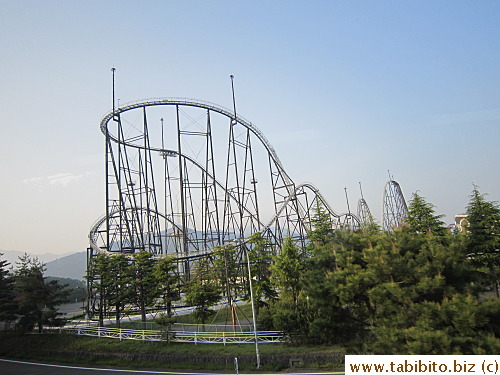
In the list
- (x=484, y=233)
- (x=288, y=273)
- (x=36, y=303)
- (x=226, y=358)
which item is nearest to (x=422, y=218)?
(x=484, y=233)

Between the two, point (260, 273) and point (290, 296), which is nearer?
point (290, 296)

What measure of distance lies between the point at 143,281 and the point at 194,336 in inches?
225

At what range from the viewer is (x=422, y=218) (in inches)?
951

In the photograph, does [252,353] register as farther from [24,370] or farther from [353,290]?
[24,370]

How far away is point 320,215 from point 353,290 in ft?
35.2

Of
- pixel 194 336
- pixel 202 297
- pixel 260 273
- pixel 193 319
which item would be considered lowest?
pixel 194 336

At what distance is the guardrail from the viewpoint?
19.2 metres

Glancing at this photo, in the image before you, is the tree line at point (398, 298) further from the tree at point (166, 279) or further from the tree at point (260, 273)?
the tree at point (166, 279)

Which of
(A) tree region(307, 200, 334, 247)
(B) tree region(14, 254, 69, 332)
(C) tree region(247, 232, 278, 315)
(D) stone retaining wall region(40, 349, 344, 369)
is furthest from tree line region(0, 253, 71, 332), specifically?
(A) tree region(307, 200, 334, 247)

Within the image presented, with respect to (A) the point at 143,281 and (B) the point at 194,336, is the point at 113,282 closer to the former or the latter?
(A) the point at 143,281

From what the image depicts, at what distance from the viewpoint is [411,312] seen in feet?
37.5

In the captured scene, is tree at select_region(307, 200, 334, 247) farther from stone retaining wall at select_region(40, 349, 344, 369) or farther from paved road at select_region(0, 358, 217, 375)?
paved road at select_region(0, 358, 217, 375)

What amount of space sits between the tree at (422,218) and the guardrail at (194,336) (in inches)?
434

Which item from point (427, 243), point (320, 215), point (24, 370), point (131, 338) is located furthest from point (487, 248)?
point (24, 370)
